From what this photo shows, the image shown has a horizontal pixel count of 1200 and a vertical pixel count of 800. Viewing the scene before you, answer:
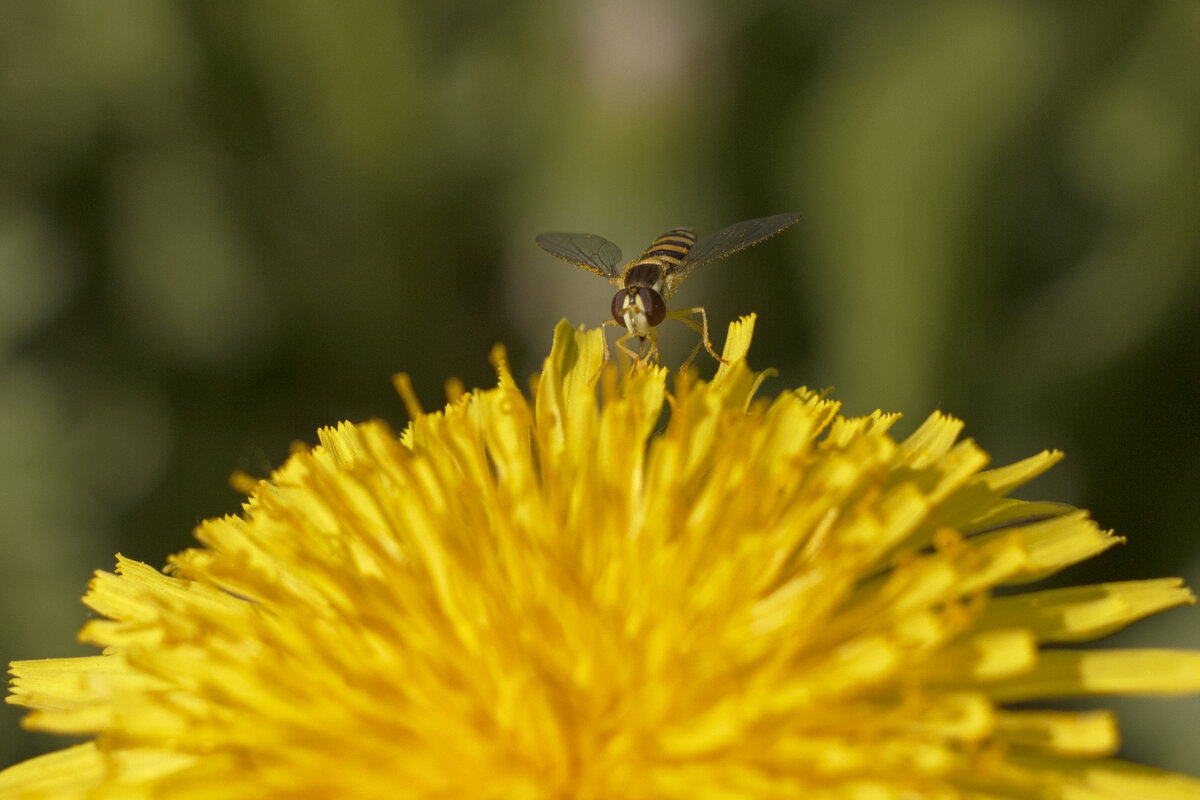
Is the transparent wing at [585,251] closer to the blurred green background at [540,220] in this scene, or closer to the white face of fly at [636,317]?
the white face of fly at [636,317]

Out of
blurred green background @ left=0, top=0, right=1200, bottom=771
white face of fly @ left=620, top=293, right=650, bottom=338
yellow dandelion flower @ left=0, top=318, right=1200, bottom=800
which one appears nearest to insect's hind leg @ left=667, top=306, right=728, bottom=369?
white face of fly @ left=620, top=293, right=650, bottom=338

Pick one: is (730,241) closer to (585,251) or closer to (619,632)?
(585,251)

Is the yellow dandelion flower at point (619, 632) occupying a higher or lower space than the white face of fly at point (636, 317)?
lower

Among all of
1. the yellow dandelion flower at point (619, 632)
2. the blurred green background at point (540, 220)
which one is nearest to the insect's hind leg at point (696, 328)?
the yellow dandelion flower at point (619, 632)

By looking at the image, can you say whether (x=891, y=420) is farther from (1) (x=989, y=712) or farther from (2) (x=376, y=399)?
(2) (x=376, y=399)

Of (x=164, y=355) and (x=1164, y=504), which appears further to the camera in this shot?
(x=164, y=355)

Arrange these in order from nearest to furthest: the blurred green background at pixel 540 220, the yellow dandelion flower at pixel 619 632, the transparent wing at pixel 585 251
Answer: the yellow dandelion flower at pixel 619 632 → the transparent wing at pixel 585 251 → the blurred green background at pixel 540 220

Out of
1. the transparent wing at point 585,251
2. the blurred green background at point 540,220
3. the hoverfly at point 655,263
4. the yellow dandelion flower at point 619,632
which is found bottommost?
the yellow dandelion flower at point 619,632

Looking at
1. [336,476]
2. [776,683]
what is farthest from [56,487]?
[776,683]
